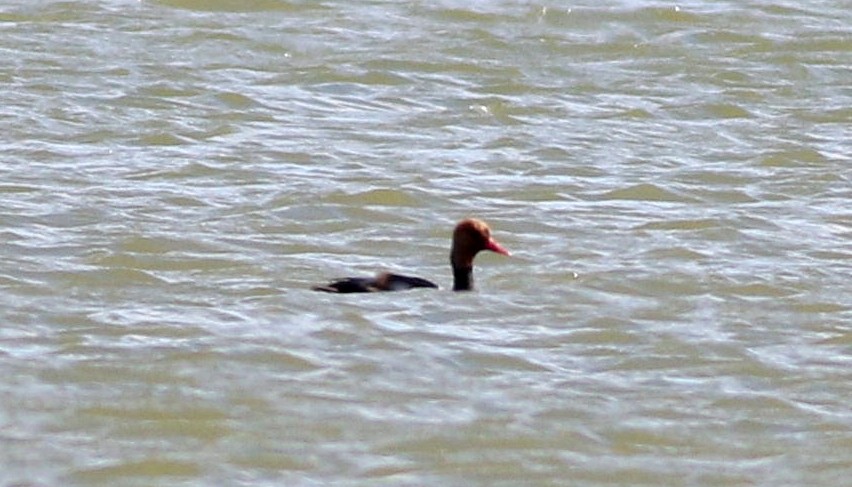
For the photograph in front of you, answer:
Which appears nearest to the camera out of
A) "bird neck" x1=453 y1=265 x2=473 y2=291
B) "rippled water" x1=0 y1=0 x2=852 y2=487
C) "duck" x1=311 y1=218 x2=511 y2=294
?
"rippled water" x1=0 y1=0 x2=852 y2=487

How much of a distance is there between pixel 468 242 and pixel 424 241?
100 centimetres

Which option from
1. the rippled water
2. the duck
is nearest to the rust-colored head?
the duck

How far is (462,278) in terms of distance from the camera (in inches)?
444

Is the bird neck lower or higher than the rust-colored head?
lower

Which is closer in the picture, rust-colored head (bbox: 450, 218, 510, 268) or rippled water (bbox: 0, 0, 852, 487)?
rippled water (bbox: 0, 0, 852, 487)

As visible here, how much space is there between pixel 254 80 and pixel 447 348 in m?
5.71

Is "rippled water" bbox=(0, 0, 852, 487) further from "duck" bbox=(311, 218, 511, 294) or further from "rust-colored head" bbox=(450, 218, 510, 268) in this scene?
"rust-colored head" bbox=(450, 218, 510, 268)

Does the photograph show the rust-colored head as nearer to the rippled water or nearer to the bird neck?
the bird neck

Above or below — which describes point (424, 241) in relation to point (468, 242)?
below

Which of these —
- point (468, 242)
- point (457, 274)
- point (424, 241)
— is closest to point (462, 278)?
point (457, 274)

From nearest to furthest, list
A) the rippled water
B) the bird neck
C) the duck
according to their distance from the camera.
Result: the rippled water, the duck, the bird neck

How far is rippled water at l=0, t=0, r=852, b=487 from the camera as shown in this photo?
8945mm

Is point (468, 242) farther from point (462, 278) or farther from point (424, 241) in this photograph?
point (424, 241)

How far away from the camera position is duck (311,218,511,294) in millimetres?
10938
